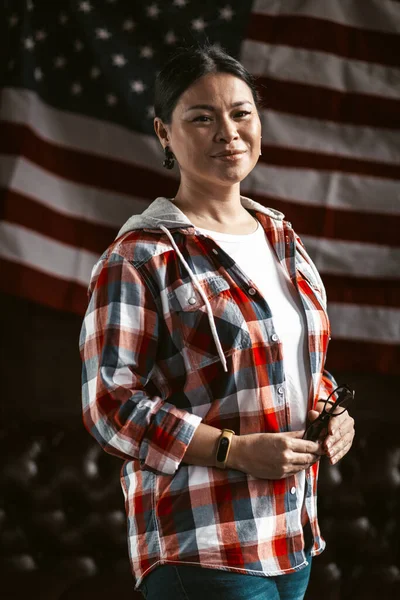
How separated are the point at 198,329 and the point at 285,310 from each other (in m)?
0.18

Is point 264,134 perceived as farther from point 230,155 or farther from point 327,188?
point 230,155

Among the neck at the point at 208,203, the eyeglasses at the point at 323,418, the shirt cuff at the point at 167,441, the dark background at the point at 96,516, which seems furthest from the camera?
the dark background at the point at 96,516

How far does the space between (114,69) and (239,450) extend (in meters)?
1.93

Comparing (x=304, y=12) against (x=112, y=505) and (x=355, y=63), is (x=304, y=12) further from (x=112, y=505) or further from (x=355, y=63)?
(x=112, y=505)

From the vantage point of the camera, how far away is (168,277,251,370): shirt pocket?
4.09ft

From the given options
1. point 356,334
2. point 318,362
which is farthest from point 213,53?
point 356,334

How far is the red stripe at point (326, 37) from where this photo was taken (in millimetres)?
2834

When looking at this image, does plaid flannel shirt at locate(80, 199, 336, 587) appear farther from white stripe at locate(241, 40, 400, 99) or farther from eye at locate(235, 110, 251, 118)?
white stripe at locate(241, 40, 400, 99)

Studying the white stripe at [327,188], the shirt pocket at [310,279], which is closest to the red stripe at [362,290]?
the white stripe at [327,188]

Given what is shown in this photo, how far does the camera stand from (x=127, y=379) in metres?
1.22

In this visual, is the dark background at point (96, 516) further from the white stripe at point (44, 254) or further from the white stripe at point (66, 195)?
the white stripe at point (66, 195)

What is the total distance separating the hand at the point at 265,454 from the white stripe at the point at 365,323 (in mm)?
1639

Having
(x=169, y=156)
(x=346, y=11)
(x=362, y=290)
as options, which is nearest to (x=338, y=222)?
(x=362, y=290)

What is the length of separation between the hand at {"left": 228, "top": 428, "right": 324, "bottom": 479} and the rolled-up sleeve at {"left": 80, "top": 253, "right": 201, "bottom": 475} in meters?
0.08
